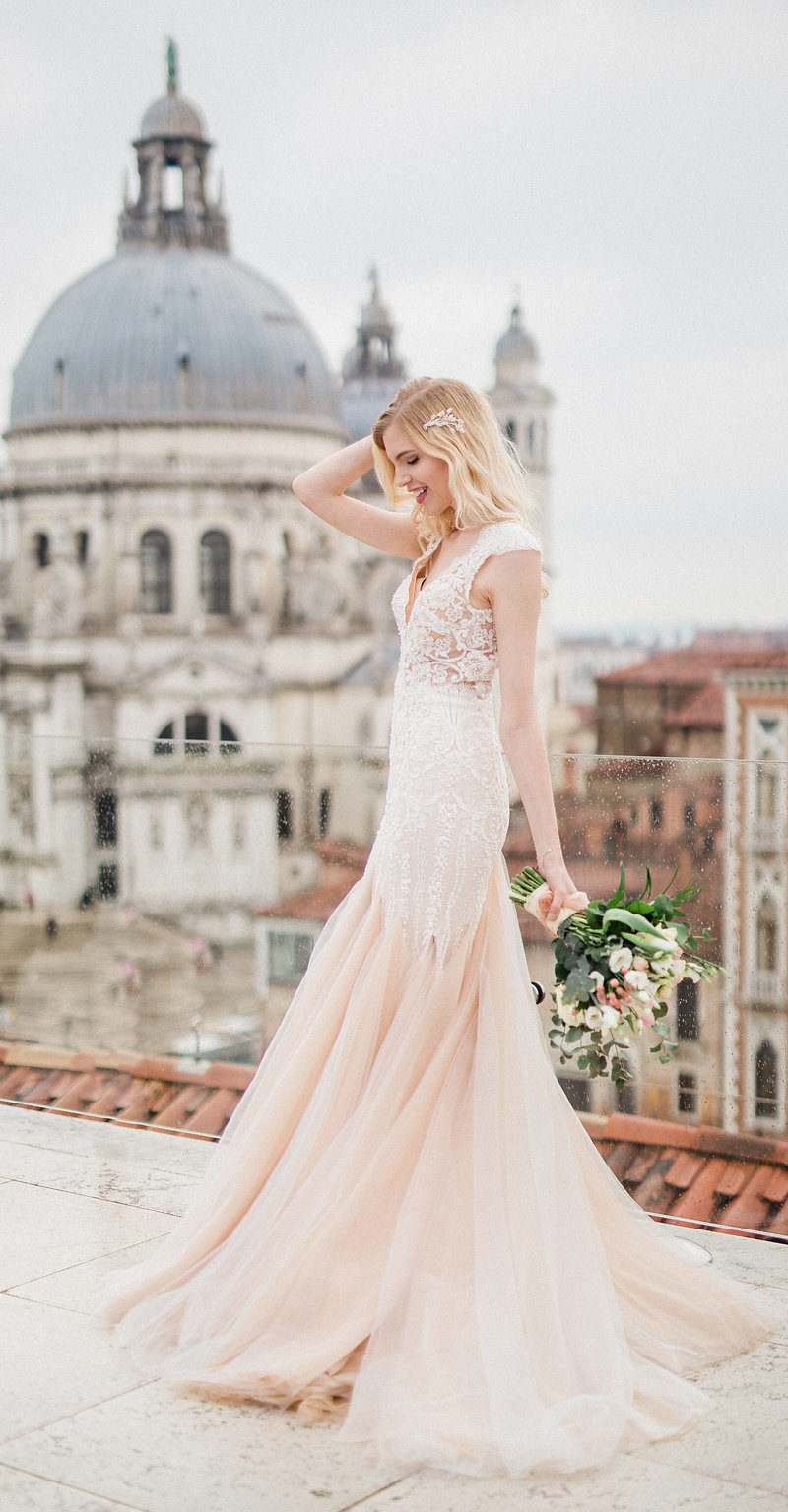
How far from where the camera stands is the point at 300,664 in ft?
182

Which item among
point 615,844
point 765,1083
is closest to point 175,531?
point 615,844

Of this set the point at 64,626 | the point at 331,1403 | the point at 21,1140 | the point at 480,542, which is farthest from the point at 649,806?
the point at 64,626

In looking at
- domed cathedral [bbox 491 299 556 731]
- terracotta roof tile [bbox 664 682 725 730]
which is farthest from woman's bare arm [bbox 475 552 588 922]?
domed cathedral [bbox 491 299 556 731]

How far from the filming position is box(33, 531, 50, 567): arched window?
180ft

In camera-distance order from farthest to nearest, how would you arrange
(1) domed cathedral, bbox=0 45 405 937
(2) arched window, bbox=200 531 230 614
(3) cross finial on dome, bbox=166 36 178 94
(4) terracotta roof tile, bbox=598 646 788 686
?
(3) cross finial on dome, bbox=166 36 178 94 → (2) arched window, bbox=200 531 230 614 → (1) domed cathedral, bbox=0 45 405 937 → (4) terracotta roof tile, bbox=598 646 788 686

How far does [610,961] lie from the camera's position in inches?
112

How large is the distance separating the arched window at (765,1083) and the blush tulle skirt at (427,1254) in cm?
118

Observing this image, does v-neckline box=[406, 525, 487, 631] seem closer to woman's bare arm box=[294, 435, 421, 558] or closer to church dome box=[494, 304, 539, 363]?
woman's bare arm box=[294, 435, 421, 558]

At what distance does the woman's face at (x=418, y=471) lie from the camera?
276 centimetres

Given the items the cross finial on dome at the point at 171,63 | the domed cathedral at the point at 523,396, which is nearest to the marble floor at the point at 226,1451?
the domed cathedral at the point at 523,396

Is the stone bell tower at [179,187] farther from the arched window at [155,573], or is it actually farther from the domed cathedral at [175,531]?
the arched window at [155,573]

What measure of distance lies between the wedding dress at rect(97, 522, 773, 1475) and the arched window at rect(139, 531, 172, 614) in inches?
2036

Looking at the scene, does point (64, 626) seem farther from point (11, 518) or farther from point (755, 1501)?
point (755, 1501)

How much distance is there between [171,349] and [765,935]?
52.5 metres
